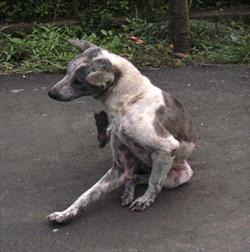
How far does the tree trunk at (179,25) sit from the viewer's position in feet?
24.3

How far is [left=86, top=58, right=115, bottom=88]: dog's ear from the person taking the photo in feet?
14.2

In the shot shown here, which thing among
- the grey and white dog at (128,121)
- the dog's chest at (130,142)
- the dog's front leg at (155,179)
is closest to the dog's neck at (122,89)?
the grey and white dog at (128,121)

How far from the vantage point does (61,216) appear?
436 cm

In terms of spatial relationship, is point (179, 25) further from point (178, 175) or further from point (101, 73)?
point (101, 73)

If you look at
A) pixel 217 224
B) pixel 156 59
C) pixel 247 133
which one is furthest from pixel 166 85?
pixel 217 224

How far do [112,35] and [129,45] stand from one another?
1.65 feet

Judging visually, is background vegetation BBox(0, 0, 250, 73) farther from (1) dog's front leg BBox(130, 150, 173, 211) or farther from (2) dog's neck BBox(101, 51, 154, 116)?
(1) dog's front leg BBox(130, 150, 173, 211)

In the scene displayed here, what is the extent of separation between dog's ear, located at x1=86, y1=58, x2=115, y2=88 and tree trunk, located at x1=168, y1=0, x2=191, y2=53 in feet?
10.6

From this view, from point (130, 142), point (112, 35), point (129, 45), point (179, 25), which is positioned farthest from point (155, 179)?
point (112, 35)

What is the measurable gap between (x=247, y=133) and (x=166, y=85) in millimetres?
1397

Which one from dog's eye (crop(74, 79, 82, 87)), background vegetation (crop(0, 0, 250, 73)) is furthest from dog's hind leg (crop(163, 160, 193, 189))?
background vegetation (crop(0, 0, 250, 73))

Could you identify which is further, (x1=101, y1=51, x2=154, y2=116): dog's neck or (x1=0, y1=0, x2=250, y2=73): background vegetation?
(x1=0, y1=0, x2=250, y2=73): background vegetation

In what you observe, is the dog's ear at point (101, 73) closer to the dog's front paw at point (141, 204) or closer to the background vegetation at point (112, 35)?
the dog's front paw at point (141, 204)

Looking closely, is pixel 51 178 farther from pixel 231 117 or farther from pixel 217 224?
pixel 231 117
